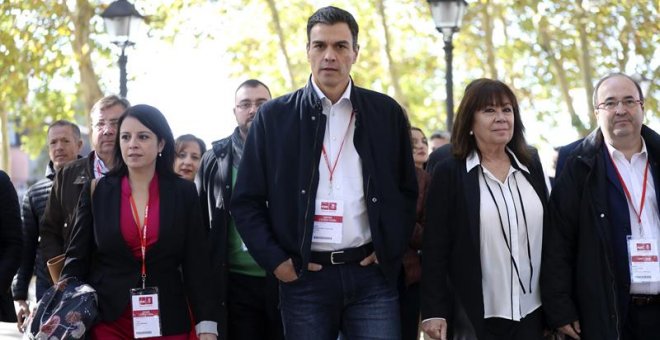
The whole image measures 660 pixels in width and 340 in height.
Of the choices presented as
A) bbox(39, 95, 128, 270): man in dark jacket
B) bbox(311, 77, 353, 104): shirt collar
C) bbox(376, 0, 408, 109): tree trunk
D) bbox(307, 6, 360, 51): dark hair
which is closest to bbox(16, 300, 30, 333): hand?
bbox(39, 95, 128, 270): man in dark jacket

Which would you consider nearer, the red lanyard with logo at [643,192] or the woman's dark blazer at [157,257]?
the woman's dark blazer at [157,257]

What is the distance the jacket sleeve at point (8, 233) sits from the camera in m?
8.14

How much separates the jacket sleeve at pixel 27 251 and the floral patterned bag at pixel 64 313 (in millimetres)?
1874

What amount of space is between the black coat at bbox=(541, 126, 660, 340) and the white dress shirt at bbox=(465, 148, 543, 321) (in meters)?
0.10

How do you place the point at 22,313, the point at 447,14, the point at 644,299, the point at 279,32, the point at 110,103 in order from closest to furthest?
the point at 644,299, the point at 110,103, the point at 22,313, the point at 447,14, the point at 279,32

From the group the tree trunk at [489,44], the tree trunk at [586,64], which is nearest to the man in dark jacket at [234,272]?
the tree trunk at [586,64]

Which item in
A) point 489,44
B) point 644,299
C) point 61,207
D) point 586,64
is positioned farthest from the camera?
point 489,44

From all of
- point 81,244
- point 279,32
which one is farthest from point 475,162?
point 279,32

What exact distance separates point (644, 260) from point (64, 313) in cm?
320

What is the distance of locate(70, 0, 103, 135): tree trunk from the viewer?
22.4 meters

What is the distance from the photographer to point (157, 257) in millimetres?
6688

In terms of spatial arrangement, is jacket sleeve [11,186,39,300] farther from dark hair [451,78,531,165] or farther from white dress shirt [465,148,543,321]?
white dress shirt [465,148,543,321]

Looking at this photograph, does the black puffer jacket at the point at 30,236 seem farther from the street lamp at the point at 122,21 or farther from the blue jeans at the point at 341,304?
the street lamp at the point at 122,21

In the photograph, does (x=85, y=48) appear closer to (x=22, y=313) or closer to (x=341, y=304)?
(x=22, y=313)
